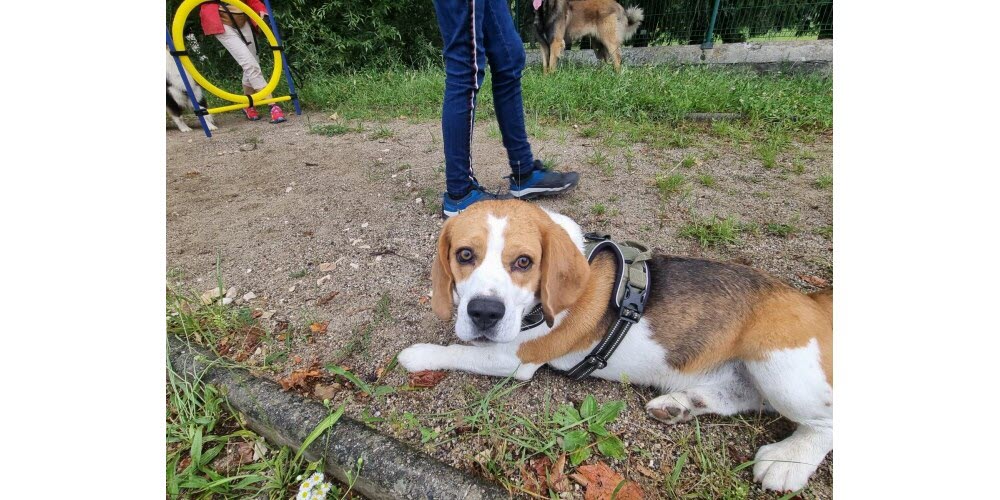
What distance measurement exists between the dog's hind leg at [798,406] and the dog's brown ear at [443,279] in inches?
55.7

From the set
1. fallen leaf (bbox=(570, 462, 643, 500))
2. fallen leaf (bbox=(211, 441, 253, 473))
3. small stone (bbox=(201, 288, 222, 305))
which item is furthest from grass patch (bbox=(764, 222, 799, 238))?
small stone (bbox=(201, 288, 222, 305))

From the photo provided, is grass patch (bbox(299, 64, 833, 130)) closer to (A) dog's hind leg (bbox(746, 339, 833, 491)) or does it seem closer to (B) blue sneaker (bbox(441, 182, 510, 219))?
(B) blue sneaker (bbox(441, 182, 510, 219))

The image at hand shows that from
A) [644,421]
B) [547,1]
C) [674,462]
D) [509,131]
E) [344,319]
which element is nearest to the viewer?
[674,462]

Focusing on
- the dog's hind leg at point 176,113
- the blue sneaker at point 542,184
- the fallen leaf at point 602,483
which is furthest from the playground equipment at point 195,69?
the fallen leaf at point 602,483

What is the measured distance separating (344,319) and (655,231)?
2.36m

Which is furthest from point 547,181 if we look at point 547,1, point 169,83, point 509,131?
point 547,1

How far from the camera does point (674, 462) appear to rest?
165cm

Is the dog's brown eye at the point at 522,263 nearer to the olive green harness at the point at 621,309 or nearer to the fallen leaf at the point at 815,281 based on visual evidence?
the olive green harness at the point at 621,309

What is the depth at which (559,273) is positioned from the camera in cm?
179

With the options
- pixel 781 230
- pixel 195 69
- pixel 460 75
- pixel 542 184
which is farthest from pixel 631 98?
pixel 195 69

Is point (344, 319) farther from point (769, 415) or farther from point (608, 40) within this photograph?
point (608, 40)

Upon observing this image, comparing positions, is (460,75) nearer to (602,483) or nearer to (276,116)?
(602,483)

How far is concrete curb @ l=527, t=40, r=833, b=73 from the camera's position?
26.9 ft

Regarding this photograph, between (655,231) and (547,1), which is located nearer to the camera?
(655,231)
